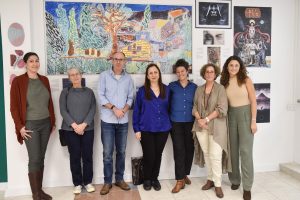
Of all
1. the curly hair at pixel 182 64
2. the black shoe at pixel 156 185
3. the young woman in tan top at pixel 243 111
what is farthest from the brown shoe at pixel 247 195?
the curly hair at pixel 182 64

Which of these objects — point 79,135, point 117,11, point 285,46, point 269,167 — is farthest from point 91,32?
point 269,167

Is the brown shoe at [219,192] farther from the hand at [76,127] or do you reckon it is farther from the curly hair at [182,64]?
the hand at [76,127]

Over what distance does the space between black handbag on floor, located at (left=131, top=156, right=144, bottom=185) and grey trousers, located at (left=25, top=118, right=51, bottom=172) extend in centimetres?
107

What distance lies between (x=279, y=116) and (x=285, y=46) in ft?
3.21

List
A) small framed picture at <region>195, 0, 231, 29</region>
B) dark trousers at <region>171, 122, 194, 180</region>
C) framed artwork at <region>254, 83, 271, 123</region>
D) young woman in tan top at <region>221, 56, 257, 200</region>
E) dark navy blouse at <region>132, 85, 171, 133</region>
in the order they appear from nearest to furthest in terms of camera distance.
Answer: young woman in tan top at <region>221, 56, 257, 200</region>, dark navy blouse at <region>132, 85, 171, 133</region>, dark trousers at <region>171, 122, 194, 180</region>, small framed picture at <region>195, 0, 231, 29</region>, framed artwork at <region>254, 83, 271, 123</region>

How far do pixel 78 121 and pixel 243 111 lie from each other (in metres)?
1.82

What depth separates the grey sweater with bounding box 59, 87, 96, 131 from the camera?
3.20 m

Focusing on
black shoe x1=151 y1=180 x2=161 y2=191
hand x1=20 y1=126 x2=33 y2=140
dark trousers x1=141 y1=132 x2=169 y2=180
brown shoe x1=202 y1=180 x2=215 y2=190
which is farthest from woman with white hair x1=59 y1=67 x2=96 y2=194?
brown shoe x1=202 y1=180 x2=215 y2=190

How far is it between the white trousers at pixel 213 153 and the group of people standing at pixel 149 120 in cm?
1

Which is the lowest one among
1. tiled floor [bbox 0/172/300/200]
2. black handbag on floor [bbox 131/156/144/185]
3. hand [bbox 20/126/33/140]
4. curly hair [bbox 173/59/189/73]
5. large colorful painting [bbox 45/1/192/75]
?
tiled floor [bbox 0/172/300/200]

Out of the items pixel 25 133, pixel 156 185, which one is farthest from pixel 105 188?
pixel 25 133

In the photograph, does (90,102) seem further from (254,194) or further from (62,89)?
(254,194)

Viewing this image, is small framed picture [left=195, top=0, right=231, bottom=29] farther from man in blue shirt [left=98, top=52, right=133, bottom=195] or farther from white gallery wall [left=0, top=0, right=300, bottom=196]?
man in blue shirt [left=98, top=52, right=133, bottom=195]

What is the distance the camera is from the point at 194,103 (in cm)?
329
